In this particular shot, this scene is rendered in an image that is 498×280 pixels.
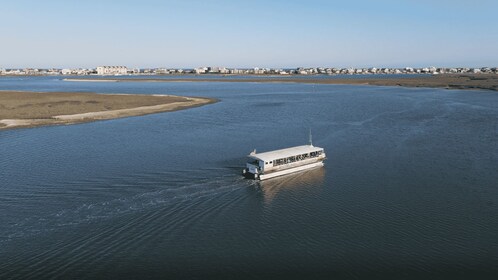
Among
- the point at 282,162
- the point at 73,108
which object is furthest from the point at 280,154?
the point at 73,108

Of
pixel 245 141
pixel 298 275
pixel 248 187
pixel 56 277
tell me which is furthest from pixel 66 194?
pixel 245 141

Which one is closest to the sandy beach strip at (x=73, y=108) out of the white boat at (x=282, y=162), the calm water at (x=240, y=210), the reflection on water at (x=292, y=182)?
the calm water at (x=240, y=210)

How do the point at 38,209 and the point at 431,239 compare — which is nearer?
the point at 431,239

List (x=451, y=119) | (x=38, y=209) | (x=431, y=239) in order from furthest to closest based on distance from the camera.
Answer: (x=451, y=119), (x=38, y=209), (x=431, y=239)

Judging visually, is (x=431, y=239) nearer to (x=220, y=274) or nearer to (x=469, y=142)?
(x=220, y=274)

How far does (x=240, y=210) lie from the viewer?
31609 millimetres

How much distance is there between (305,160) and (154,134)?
3034cm

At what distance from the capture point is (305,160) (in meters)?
42.9

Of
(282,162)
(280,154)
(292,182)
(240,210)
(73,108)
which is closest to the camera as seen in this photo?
(240,210)

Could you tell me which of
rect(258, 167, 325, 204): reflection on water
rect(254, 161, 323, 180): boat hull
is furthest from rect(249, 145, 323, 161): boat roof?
rect(258, 167, 325, 204): reflection on water

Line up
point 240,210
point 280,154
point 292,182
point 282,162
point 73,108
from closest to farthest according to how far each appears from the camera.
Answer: point 240,210, point 292,182, point 282,162, point 280,154, point 73,108

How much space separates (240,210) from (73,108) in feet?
247

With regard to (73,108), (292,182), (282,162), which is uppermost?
(73,108)

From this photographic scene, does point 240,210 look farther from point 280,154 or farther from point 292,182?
point 280,154
